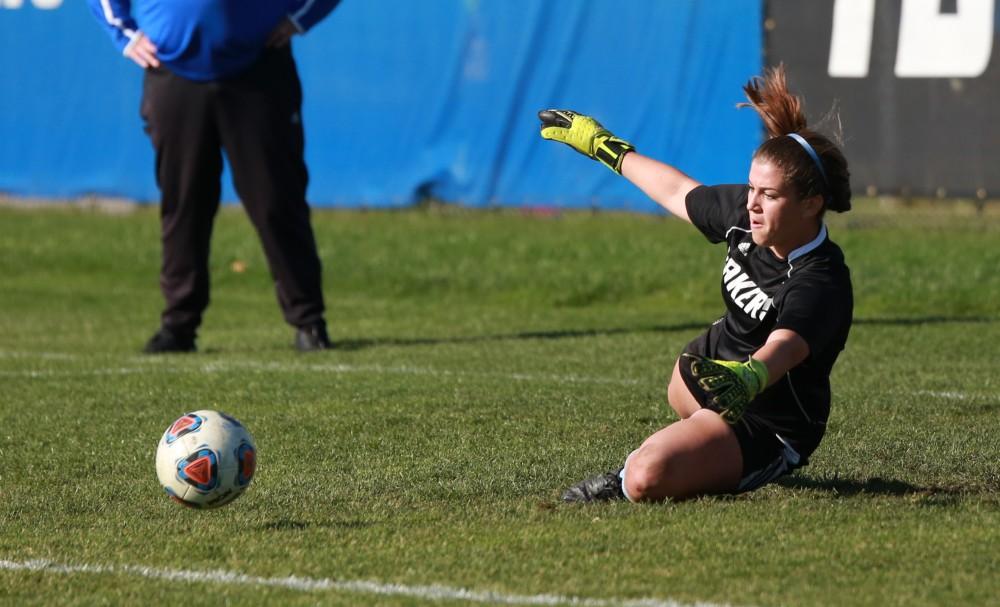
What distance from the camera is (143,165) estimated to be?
15336mm

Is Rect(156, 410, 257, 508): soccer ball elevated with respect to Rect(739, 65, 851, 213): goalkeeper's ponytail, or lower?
lower

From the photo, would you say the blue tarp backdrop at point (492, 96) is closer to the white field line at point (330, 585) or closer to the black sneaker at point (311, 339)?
the black sneaker at point (311, 339)

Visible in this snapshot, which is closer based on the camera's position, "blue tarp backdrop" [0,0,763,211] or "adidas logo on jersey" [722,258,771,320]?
"adidas logo on jersey" [722,258,771,320]

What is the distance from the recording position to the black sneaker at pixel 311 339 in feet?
32.0

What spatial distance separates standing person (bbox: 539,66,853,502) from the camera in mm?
5184

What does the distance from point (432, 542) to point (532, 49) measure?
30.5 ft

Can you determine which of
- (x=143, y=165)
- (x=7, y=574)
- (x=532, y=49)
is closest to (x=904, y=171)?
(x=532, y=49)

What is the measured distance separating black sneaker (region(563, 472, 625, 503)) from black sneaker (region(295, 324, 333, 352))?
14.9 ft

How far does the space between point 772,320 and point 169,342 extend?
5261 millimetres

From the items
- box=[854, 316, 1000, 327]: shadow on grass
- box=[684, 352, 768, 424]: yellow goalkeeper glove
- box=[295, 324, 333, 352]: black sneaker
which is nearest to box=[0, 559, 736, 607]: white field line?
box=[684, 352, 768, 424]: yellow goalkeeper glove

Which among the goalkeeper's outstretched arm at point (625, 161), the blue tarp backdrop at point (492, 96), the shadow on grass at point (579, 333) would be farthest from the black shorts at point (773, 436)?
the blue tarp backdrop at point (492, 96)

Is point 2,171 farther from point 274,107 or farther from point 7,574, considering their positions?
point 7,574

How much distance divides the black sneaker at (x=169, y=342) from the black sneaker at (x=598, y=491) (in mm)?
4982

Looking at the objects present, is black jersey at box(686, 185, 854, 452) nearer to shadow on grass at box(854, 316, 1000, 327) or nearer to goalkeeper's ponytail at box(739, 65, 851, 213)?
goalkeeper's ponytail at box(739, 65, 851, 213)
